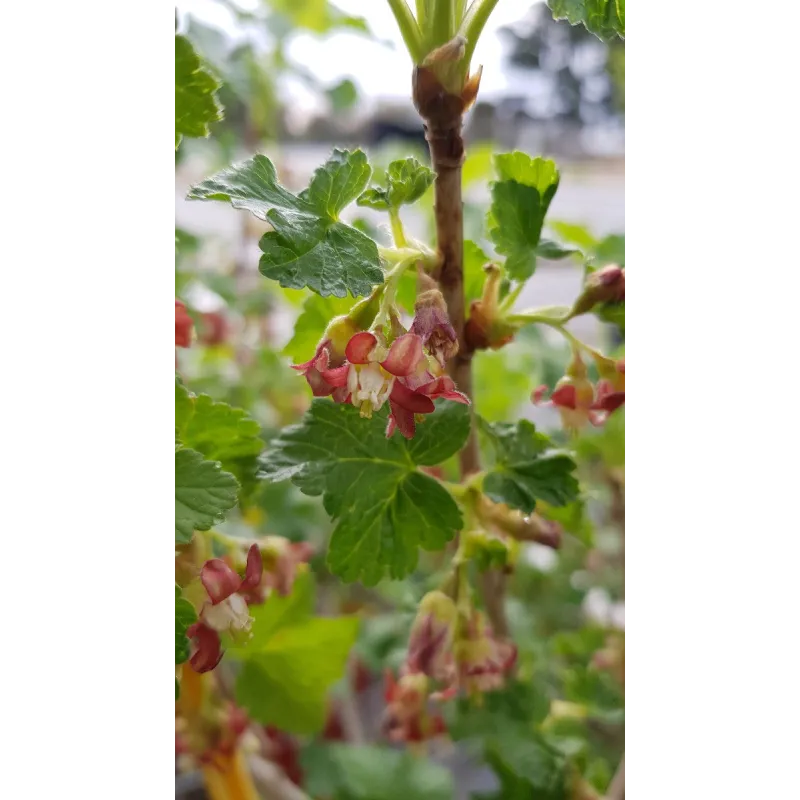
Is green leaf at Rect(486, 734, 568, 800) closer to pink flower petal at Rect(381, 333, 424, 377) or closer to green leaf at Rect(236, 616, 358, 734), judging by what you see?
green leaf at Rect(236, 616, 358, 734)

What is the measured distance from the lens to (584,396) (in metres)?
0.46

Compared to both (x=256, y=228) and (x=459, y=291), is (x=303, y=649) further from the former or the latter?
(x=256, y=228)

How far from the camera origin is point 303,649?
1.91ft

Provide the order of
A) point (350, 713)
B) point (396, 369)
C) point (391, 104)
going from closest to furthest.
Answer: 1. point (396, 369)
2. point (391, 104)
3. point (350, 713)

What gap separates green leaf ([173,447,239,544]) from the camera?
373mm

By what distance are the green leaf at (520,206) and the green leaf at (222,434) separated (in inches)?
6.7

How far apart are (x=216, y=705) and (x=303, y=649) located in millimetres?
73

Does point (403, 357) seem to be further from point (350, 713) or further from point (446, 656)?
point (350, 713)

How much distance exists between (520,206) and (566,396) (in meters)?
0.11

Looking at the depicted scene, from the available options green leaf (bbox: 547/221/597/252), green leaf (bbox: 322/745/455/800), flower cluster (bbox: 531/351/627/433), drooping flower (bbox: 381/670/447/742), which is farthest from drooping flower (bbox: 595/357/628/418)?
green leaf (bbox: 322/745/455/800)

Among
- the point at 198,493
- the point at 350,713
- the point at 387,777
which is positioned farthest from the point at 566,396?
the point at 350,713

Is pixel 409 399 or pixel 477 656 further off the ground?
pixel 409 399

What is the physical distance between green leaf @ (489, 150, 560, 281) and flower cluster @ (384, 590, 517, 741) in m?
0.20
